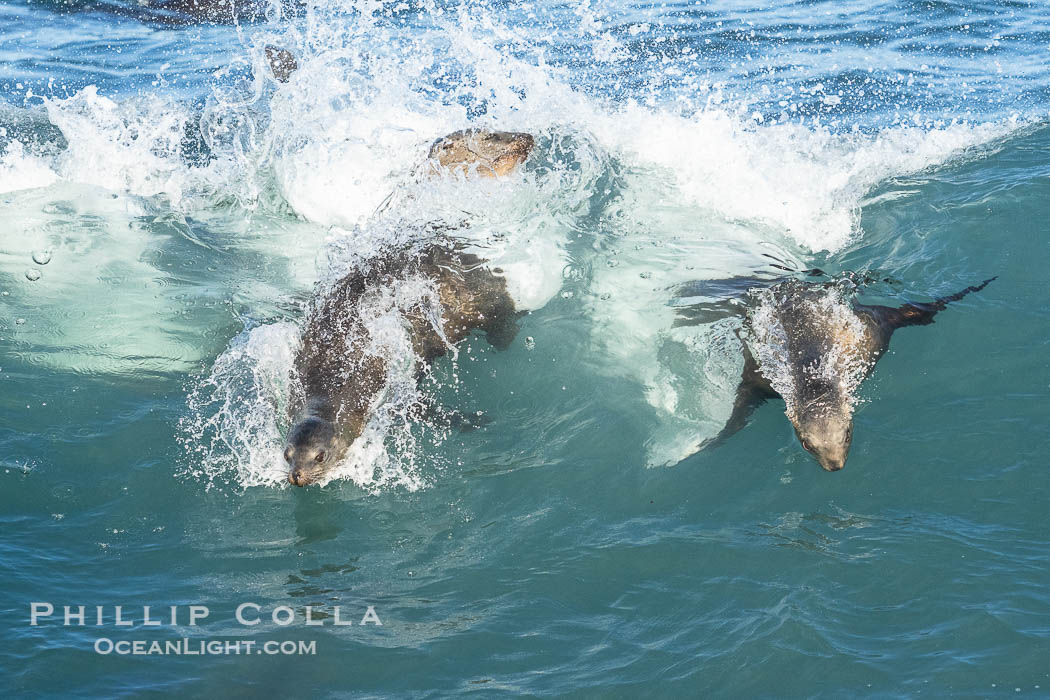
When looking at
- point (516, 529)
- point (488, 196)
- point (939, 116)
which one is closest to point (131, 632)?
point (516, 529)

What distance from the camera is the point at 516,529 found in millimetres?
5648

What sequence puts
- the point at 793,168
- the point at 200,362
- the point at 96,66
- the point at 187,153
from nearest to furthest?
the point at 200,362, the point at 793,168, the point at 187,153, the point at 96,66

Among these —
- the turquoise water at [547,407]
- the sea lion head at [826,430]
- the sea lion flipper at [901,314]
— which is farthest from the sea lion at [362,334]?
the sea lion flipper at [901,314]

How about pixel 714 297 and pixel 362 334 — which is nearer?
pixel 362 334

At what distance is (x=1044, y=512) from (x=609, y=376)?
118 inches

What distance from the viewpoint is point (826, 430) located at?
595 cm

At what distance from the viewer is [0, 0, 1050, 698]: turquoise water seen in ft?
15.6

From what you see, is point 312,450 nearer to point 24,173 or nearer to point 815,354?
point 815,354

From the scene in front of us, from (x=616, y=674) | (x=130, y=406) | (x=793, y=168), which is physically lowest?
(x=616, y=674)

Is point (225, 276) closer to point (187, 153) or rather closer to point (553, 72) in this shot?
point (187, 153)

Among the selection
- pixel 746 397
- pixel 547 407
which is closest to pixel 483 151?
pixel 547 407

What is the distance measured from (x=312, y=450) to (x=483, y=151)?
3.79 m

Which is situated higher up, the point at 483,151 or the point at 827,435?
the point at 483,151

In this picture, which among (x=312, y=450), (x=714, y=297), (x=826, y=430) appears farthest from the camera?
(x=714, y=297)
